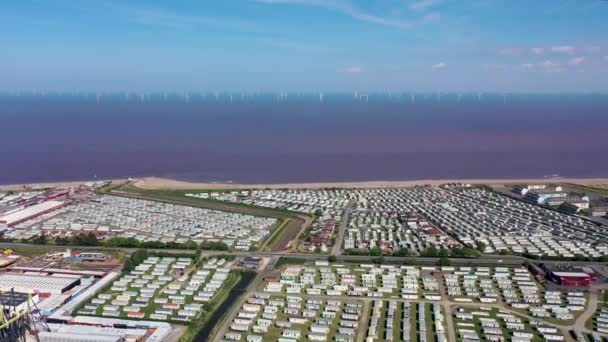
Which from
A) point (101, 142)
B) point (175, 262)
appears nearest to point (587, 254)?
point (175, 262)

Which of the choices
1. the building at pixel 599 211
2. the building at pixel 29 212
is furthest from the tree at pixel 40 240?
the building at pixel 599 211

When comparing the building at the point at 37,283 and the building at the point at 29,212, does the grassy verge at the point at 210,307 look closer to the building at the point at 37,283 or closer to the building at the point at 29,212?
the building at the point at 37,283

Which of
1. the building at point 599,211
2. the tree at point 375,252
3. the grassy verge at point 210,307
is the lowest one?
the grassy verge at point 210,307

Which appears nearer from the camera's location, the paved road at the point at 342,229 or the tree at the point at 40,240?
the paved road at the point at 342,229

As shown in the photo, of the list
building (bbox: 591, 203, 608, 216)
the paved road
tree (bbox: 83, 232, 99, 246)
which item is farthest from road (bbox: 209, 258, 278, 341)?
building (bbox: 591, 203, 608, 216)

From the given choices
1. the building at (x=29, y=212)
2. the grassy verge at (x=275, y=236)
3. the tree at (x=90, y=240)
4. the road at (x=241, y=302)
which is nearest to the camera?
the road at (x=241, y=302)

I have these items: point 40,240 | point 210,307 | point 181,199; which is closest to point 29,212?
point 40,240

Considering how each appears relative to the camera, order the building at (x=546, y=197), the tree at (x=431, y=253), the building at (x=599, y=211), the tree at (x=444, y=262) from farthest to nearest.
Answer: the building at (x=546, y=197)
the building at (x=599, y=211)
the tree at (x=431, y=253)
the tree at (x=444, y=262)

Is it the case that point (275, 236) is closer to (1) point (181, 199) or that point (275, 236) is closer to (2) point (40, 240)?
(1) point (181, 199)

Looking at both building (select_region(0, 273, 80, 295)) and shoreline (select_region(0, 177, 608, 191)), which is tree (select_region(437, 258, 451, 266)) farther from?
shoreline (select_region(0, 177, 608, 191))
